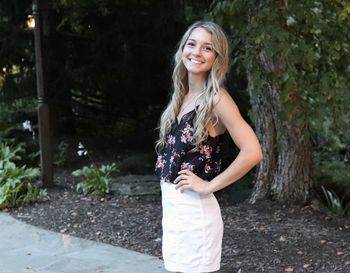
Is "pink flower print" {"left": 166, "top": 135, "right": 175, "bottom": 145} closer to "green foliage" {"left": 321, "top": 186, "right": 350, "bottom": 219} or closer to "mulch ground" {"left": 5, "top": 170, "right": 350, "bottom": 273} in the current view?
"mulch ground" {"left": 5, "top": 170, "right": 350, "bottom": 273}

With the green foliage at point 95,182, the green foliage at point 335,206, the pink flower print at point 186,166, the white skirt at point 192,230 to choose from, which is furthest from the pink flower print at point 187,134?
the green foliage at point 95,182

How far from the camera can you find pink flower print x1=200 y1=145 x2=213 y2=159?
2760 mm

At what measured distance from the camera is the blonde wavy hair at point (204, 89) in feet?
8.84

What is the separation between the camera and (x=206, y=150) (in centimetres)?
277

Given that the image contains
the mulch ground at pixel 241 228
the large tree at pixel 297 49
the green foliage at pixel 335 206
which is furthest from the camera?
the green foliage at pixel 335 206

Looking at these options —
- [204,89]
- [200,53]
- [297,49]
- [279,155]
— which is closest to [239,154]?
[204,89]

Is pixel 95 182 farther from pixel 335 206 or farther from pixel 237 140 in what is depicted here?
pixel 237 140

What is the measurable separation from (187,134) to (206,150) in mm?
116

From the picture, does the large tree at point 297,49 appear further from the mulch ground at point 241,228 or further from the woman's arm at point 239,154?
the woman's arm at point 239,154

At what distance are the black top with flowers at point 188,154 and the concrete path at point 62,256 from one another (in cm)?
182

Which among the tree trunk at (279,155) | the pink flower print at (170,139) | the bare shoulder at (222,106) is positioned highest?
the bare shoulder at (222,106)

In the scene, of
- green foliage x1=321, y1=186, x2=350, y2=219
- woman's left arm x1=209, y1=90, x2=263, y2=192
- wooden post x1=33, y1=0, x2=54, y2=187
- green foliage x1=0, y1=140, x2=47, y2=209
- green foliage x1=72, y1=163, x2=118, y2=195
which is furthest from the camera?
wooden post x1=33, y1=0, x2=54, y2=187

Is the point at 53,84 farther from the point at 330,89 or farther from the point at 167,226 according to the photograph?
the point at 167,226


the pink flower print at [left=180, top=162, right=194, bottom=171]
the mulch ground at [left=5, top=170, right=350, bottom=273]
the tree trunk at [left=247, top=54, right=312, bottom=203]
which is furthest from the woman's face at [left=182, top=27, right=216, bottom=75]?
the tree trunk at [left=247, top=54, right=312, bottom=203]
